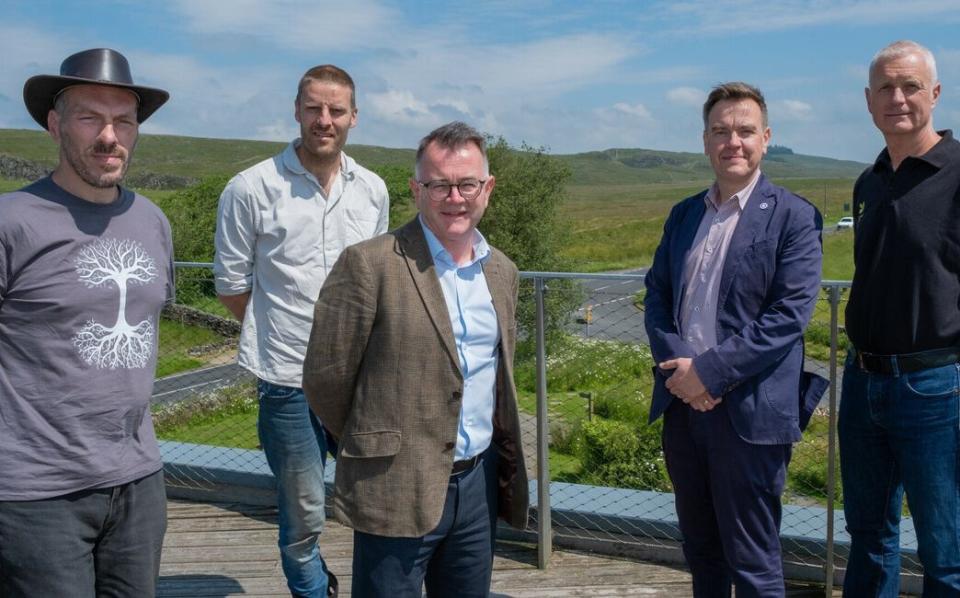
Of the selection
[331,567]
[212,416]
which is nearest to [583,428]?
[331,567]

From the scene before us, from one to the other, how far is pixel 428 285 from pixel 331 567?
2.21m

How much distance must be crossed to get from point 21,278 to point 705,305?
1.86 meters

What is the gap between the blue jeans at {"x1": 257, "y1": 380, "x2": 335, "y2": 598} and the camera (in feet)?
10.5

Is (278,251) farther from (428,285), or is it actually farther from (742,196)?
(742,196)

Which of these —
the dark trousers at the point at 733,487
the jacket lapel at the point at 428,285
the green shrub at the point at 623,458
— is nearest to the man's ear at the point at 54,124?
the jacket lapel at the point at 428,285

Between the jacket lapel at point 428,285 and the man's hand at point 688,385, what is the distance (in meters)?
0.79

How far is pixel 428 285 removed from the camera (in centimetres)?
229

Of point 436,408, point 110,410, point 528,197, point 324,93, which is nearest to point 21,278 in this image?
point 110,410

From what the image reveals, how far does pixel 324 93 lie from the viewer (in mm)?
3146

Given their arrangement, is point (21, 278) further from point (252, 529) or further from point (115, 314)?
point (252, 529)

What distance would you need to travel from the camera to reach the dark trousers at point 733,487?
2.79 meters

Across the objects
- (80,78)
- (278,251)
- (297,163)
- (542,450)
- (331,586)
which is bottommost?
(331,586)

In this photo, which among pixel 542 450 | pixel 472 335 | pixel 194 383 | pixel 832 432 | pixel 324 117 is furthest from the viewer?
pixel 194 383

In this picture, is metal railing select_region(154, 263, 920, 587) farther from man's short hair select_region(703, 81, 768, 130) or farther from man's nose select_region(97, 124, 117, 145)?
man's nose select_region(97, 124, 117, 145)
